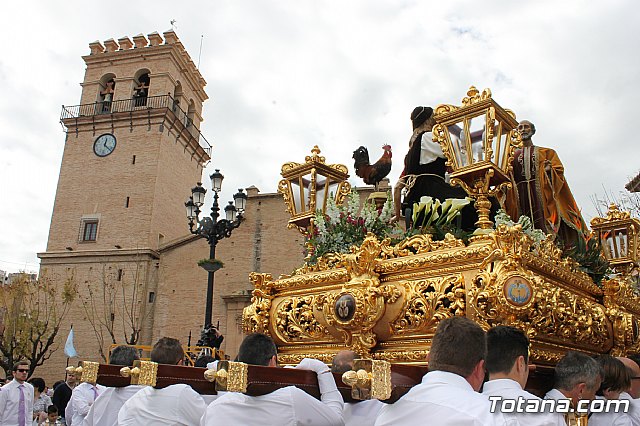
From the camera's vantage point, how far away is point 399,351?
10.2ft

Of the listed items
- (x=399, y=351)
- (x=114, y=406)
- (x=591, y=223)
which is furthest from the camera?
(x=591, y=223)

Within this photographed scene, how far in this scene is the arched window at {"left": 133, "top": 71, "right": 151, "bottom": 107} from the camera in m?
31.4

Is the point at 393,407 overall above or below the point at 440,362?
below

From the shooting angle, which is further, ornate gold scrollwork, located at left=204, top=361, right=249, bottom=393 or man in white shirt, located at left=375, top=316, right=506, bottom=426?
ornate gold scrollwork, located at left=204, top=361, right=249, bottom=393

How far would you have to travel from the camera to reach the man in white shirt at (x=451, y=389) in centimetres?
178

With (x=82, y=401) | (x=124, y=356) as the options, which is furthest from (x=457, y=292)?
(x=82, y=401)

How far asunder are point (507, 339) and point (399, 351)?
91cm

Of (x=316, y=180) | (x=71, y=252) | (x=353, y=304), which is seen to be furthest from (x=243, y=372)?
(x=71, y=252)

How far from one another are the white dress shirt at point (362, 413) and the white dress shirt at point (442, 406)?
80 cm

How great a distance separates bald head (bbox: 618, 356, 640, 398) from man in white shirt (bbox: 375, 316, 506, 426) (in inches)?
71.9

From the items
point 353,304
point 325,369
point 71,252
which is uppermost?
point 71,252

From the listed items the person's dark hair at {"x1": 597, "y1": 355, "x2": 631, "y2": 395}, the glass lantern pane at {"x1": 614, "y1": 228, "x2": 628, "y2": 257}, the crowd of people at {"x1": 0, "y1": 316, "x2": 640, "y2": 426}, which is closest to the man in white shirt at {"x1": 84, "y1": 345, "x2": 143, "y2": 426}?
the crowd of people at {"x1": 0, "y1": 316, "x2": 640, "y2": 426}

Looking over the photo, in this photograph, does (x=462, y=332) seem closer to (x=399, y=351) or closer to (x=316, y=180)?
(x=399, y=351)

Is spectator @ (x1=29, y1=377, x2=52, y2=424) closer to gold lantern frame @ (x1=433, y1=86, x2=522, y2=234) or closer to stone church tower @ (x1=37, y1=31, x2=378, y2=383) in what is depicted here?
gold lantern frame @ (x1=433, y1=86, x2=522, y2=234)
